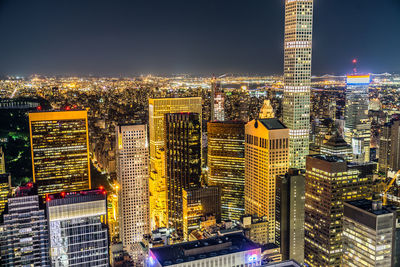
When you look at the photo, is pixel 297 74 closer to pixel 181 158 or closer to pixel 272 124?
pixel 272 124

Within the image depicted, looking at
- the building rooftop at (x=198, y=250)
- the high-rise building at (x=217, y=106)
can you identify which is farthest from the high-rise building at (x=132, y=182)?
the high-rise building at (x=217, y=106)

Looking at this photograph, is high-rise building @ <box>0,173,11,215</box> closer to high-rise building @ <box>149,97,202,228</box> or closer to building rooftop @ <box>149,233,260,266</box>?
building rooftop @ <box>149,233,260,266</box>

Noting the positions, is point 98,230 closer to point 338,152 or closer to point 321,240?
point 321,240

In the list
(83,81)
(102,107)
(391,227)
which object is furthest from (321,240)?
(83,81)

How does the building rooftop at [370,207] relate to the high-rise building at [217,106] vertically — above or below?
below

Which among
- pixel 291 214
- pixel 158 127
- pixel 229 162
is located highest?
pixel 158 127

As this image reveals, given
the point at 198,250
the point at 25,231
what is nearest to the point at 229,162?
the point at 198,250

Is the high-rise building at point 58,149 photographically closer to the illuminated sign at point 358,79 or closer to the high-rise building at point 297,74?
the high-rise building at point 297,74
